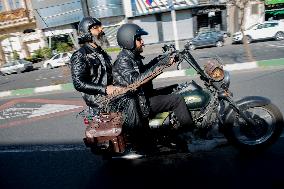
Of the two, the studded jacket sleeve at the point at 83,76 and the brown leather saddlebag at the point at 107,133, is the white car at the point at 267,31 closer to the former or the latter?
the studded jacket sleeve at the point at 83,76

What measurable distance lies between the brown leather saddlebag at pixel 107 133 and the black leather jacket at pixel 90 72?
36 cm

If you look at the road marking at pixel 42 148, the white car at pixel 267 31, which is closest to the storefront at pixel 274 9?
the white car at pixel 267 31

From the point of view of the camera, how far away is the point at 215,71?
3855 millimetres

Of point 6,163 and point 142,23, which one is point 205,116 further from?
point 142,23

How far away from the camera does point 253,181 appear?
3.65 m

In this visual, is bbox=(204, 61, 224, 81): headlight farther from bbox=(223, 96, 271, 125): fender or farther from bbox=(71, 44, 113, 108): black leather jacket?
bbox=(71, 44, 113, 108): black leather jacket

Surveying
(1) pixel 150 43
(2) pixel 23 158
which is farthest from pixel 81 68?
(1) pixel 150 43

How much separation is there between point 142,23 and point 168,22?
275cm

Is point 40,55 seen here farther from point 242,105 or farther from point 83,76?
point 242,105

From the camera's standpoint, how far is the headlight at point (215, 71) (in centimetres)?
385

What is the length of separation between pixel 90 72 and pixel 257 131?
7.76ft

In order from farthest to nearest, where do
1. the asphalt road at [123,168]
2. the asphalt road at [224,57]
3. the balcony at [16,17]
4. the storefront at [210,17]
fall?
1. the balcony at [16,17]
2. the storefront at [210,17]
3. the asphalt road at [224,57]
4. the asphalt road at [123,168]

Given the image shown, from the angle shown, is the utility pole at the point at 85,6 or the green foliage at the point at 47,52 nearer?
the utility pole at the point at 85,6

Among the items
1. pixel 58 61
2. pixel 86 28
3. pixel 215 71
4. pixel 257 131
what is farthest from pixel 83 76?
pixel 58 61
